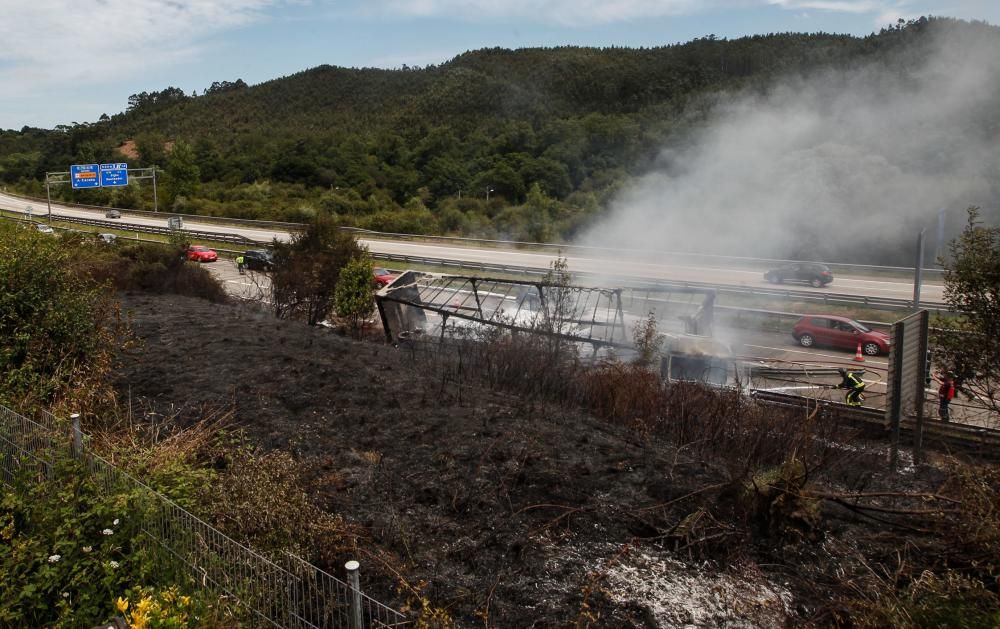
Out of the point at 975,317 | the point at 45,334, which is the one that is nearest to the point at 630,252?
the point at 975,317

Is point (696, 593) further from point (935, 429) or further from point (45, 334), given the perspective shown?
point (45, 334)

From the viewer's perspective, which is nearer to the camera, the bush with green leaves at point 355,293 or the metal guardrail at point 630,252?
the bush with green leaves at point 355,293

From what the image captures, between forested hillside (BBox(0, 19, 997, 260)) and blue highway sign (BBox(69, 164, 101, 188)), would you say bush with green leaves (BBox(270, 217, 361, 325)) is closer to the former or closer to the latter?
forested hillside (BBox(0, 19, 997, 260))

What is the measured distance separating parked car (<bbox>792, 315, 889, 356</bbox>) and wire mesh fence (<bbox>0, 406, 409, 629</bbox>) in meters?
17.5

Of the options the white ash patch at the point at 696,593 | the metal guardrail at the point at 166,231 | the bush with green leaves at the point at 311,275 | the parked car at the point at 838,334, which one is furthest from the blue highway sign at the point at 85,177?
the white ash patch at the point at 696,593

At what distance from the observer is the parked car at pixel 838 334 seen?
1870 centimetres

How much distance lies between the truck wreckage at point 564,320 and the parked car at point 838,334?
327cm

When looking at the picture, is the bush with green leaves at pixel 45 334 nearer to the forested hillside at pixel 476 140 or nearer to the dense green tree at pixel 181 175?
the forested hillside at pixel 476 140

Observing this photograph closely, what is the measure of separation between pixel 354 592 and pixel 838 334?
60.0ft

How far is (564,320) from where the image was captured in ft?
40.9

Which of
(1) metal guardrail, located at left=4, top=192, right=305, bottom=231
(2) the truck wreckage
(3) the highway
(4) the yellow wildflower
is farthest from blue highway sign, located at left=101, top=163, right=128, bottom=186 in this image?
(4) the yellow wildflower

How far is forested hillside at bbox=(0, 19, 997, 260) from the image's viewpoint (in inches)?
1717

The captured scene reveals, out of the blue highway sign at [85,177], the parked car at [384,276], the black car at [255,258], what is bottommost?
the parked car at [384,276]

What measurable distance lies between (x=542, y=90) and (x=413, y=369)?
74.6 m
